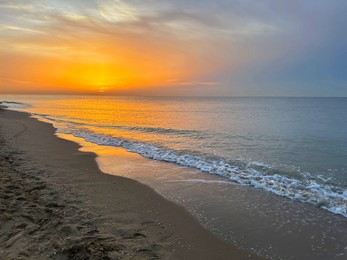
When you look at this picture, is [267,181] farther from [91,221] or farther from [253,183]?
[91,221]

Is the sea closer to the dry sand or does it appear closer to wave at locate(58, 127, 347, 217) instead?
wave at locate(58, 127, 347, 217)

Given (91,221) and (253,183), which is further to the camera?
(253,183)

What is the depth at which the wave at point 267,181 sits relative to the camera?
818cm

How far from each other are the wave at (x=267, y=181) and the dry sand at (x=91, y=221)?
3578mm

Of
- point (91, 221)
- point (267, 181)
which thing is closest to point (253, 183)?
point (267, 181)

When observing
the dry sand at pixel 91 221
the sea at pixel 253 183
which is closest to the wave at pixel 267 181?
the sea at pixel 253 183

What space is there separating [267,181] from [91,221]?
647 cm

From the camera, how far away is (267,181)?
995 cm

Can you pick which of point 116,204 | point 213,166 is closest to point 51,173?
point 116,204

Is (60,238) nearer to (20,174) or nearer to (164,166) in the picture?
(20,174)

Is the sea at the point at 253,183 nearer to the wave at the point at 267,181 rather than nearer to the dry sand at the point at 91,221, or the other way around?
the wave at the point at 267,181

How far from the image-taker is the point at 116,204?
7.45 meters

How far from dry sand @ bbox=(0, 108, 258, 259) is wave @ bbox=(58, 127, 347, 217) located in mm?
3578

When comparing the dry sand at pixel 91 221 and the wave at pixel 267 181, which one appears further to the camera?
the wave at pixel 267 181
